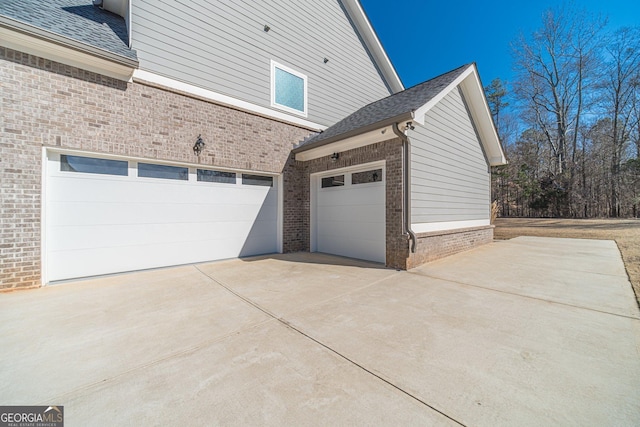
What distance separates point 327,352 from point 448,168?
6787 millimetres

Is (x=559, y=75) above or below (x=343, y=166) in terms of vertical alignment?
above

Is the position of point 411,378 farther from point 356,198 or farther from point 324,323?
point 356,198

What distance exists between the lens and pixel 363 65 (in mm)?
10609

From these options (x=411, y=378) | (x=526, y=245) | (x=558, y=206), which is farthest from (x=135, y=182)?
(x=558, y=206)

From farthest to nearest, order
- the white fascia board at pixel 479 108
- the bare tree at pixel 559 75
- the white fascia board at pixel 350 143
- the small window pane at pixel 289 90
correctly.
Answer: the bare tree at pixel 559 75
the small window pane at pixel 289 90
the white fascia board at pixel 479 108
the white fascia board at pixel 350 143

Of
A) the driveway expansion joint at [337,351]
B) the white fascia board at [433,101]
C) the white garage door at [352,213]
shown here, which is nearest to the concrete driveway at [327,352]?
the driveway expansion joint at [337,351]

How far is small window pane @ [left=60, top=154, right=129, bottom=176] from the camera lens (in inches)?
190

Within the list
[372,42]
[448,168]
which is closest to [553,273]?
[448,168]

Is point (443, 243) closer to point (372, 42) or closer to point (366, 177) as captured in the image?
point (366, 177)

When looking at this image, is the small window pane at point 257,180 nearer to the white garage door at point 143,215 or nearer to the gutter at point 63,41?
the white garage door at point 143,215

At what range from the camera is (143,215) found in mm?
5617

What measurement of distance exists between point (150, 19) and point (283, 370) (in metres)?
7.86

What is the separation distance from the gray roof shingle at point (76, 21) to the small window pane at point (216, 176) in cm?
265

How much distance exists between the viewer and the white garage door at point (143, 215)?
15.7 ft
